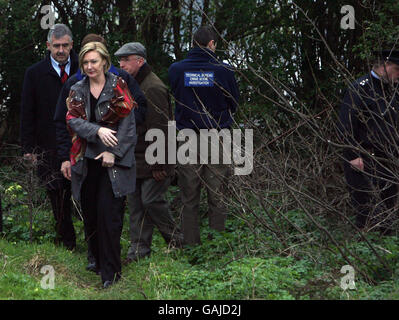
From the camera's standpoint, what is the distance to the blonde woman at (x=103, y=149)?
6465 mm

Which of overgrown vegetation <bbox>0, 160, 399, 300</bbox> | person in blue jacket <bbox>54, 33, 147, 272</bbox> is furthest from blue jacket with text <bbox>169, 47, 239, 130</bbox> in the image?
overgrown vegetation <bbox>0, 160, 399, 300</bbox>

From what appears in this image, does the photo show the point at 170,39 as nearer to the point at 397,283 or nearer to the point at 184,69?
the point at 184,69

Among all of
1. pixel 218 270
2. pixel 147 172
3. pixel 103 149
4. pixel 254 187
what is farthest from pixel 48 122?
pixel 218 270

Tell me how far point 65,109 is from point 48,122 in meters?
0.71

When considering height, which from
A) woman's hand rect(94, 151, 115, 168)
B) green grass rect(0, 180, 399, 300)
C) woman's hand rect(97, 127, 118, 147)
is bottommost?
green grass rect(0, 180, 399, 300)

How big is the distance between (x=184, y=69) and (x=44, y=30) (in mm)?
4516

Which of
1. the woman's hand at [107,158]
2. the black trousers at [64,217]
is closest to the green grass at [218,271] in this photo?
the black trousers at [64,217]

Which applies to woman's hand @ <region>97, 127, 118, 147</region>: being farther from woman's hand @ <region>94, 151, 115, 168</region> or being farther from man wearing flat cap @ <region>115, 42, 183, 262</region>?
man wearing flat cap @ <region>115, 42, 183, 262</region>

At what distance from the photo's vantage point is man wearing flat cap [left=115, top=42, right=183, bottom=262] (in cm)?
759

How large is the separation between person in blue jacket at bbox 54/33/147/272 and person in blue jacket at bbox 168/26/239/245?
0.48m

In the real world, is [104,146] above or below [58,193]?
above

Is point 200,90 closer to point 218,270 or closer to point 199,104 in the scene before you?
point 199,104

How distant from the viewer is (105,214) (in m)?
6.52
